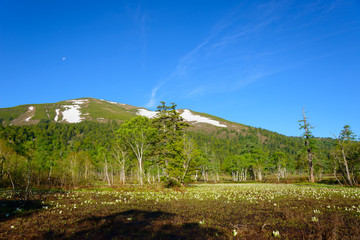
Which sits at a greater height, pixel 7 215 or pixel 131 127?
pixel 131 127

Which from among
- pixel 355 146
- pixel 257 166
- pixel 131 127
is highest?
pixel 131 127

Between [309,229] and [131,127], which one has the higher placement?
[131,127]

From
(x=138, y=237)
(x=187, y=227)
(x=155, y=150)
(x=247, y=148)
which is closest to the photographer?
(x=138, y=237)

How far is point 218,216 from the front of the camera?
1139 cm

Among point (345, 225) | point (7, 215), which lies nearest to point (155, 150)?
point (7, 215)

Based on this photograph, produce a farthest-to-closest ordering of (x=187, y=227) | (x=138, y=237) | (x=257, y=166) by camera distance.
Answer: (x=257, y=166), (x=187, y=227), (x=138, y=237)

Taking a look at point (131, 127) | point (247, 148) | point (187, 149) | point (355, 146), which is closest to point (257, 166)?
point (247, 148)

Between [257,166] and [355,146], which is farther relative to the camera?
[257,166]

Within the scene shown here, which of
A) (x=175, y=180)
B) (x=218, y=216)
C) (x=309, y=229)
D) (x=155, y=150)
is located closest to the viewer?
(x=309, y=229)

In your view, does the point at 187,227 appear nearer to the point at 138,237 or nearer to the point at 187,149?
the point at 138,237

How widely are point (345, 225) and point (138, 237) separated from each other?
367 inches

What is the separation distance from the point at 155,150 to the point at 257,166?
5716 cm

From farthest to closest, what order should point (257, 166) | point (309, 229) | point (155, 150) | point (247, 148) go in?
point (247, 148), point (257, 166), point (155, 150), point (309, 229)

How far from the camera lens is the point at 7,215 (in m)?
11.5
